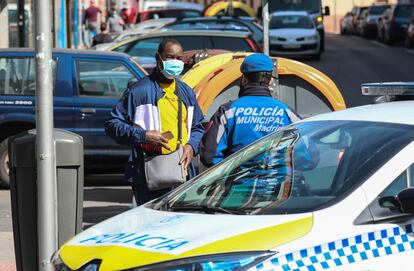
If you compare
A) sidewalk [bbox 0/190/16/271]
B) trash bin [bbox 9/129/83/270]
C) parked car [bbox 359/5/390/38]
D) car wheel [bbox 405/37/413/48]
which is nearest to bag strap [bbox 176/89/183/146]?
trash bin [bbox 9/129/83/270]

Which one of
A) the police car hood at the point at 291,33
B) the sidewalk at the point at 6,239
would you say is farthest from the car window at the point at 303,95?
the police car hood at the point at 291,33

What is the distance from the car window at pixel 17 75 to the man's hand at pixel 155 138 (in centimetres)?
575

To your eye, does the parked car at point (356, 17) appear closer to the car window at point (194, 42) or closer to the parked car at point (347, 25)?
the parked car at point (347, 25)

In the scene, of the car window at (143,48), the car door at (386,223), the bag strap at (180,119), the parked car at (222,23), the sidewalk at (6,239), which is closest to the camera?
the car door at (386,223)

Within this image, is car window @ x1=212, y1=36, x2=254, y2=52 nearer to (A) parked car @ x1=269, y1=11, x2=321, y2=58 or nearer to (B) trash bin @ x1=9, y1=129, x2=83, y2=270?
(B) trash bin @ x1=9, y1=129, x2=83, y2=270

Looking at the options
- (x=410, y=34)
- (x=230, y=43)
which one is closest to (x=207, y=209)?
(x=230, y=43)

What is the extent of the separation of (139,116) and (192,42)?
33.8ft

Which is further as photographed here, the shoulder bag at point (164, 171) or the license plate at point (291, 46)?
the license plate at point (291, 46)

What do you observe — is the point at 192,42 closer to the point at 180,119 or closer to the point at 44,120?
the point at 180,119

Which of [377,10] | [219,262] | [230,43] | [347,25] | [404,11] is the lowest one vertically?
[347,25]

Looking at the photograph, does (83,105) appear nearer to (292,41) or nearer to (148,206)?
(148,206)

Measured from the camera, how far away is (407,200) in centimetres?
479

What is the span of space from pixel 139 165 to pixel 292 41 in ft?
83.9

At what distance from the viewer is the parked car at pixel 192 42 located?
17.2 m
